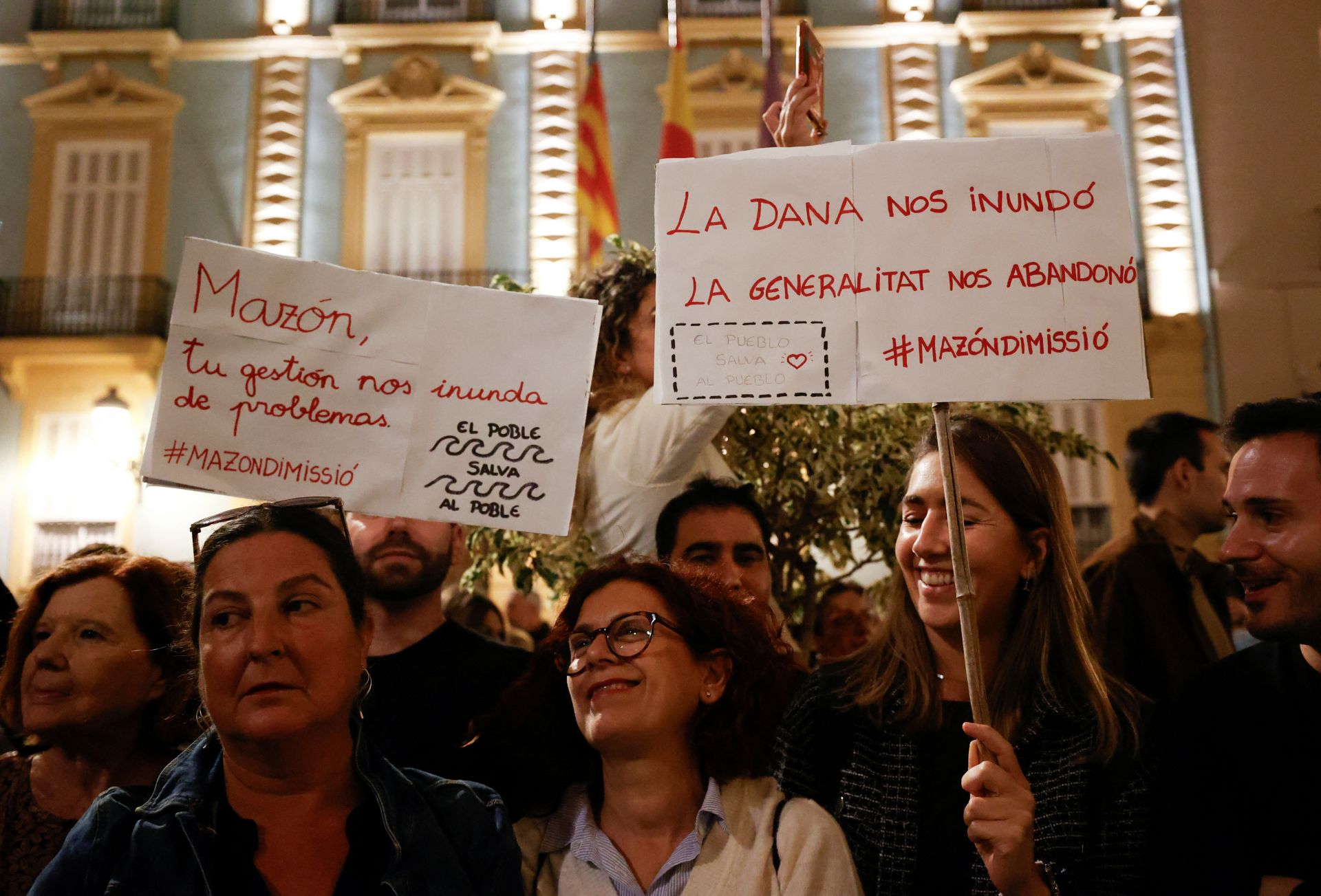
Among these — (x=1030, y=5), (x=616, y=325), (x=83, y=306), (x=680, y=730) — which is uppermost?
(x=1030, y=5)

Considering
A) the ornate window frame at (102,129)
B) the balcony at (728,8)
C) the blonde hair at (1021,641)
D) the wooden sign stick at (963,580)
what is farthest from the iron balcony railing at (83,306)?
the wooden sign stick at (963,580)

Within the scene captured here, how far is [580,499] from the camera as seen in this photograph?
358 cm

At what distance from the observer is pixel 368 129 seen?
14297mm

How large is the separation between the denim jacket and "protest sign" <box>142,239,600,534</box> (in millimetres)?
681

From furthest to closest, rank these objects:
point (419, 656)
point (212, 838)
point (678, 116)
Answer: point (678, 116) → point (419, 656) → point (212, 838)

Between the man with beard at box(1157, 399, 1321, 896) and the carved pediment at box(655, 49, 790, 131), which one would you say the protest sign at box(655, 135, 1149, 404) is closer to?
the man with beard at box(1157, 399, 1321, 896)

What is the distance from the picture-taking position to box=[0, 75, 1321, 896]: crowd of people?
2.15 m

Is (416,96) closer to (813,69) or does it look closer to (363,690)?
(813,69)

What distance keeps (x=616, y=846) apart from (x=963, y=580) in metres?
0.81

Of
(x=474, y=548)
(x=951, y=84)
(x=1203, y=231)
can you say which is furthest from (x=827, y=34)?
(x=474, y=548)

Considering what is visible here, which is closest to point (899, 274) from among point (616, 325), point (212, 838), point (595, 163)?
point (616, 325)

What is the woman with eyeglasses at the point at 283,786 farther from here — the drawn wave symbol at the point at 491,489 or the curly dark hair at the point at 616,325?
the curly dark hair at the point at 616,325

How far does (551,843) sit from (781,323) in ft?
3.59

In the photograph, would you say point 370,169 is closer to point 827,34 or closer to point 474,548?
point 827,34
